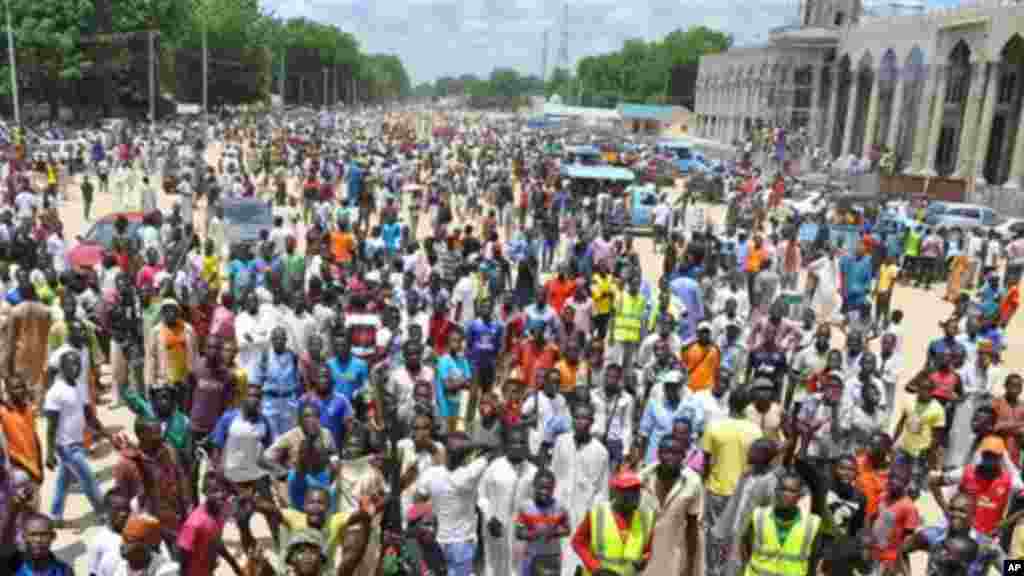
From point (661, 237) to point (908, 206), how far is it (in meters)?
11.9

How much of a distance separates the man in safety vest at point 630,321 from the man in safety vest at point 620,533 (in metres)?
4.88

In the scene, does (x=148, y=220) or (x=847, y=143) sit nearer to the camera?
(x=148, y=220)

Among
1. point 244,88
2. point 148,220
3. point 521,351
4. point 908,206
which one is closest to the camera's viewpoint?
point 521,351

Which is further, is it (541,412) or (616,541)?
(541,412)

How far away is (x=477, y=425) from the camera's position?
637 cm

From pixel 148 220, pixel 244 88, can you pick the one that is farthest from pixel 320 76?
pixel 148 220

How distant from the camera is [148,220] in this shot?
502 inches

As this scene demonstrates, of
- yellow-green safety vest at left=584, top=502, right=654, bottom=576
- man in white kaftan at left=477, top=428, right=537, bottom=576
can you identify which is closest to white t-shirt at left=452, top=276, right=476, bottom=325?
man in white kaftan at left=477, top=428, right=537, bottom=576

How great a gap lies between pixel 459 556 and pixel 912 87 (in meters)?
41.0

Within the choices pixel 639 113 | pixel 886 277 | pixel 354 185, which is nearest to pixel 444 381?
pixel 886 277

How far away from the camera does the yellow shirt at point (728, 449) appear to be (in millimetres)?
5973

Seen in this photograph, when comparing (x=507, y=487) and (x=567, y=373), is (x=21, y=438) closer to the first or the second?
(x=507, y=487)

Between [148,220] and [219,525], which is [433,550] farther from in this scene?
[148,220]

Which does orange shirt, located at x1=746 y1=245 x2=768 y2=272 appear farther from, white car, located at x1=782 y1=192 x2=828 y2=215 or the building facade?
the building facade
